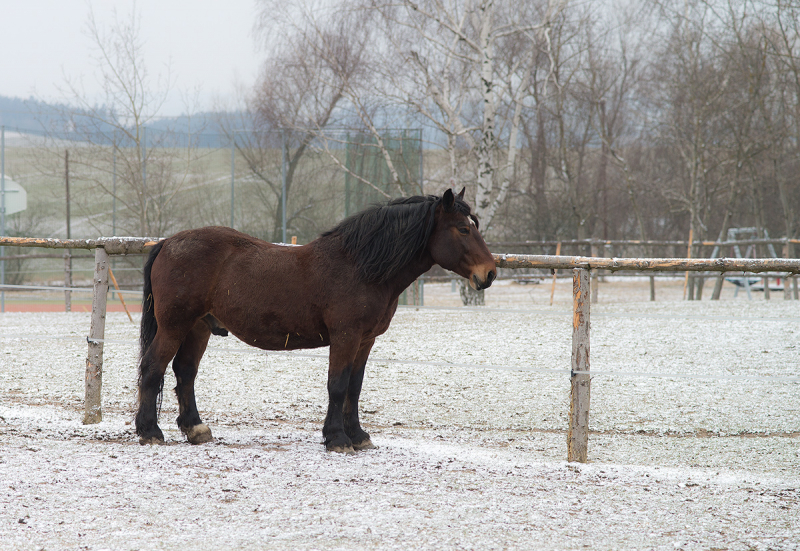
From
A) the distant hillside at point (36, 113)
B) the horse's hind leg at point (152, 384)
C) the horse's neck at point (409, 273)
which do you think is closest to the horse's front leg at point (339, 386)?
the horse's neck at point (409, 273)

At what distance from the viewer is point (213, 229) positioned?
142 inches

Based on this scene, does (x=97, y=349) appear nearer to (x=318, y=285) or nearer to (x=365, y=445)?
(x=318, y=285)

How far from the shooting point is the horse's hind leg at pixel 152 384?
11.7 feet

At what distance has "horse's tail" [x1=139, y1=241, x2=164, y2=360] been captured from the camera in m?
3.69

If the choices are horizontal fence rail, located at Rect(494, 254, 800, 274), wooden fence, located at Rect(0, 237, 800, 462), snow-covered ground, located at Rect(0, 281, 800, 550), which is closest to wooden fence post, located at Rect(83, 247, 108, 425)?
snow-covered ground, located at Rect(0, 281, 800, 550)

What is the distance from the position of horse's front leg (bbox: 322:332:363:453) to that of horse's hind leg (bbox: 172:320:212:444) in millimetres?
772

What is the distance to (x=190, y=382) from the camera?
369 cm

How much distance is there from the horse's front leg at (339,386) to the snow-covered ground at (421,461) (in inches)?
4.3

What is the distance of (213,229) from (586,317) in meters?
2.22

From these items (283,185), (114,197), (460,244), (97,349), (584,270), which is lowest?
(97,349)

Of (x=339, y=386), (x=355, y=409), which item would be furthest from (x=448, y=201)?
(x=355, y=409)

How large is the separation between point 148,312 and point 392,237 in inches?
63.5

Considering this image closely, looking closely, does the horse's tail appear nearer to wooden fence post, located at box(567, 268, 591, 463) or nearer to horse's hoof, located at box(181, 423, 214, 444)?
horse's hoof, located at box(181, 423, 214, 444)

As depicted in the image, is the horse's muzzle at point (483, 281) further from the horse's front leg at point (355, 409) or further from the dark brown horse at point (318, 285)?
the horse's front leg at point (355, 409)
